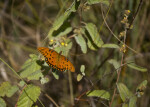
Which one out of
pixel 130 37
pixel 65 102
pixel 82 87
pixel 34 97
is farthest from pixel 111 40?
pixel 34 97

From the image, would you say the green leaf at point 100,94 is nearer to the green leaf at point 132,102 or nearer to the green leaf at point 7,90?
the green leaf at point 132,102

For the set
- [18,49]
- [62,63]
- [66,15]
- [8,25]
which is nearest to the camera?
[62,63]

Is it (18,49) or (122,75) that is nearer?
(122,75)

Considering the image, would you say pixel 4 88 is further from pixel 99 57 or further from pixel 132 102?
pixel 99 57

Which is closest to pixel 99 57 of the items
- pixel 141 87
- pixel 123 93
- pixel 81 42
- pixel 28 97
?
pixel 81 42

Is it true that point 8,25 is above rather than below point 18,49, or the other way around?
above

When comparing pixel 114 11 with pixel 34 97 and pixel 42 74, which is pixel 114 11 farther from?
pixel 34 97

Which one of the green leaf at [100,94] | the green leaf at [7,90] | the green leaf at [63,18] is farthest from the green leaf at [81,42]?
the green leaf at [7,90]
